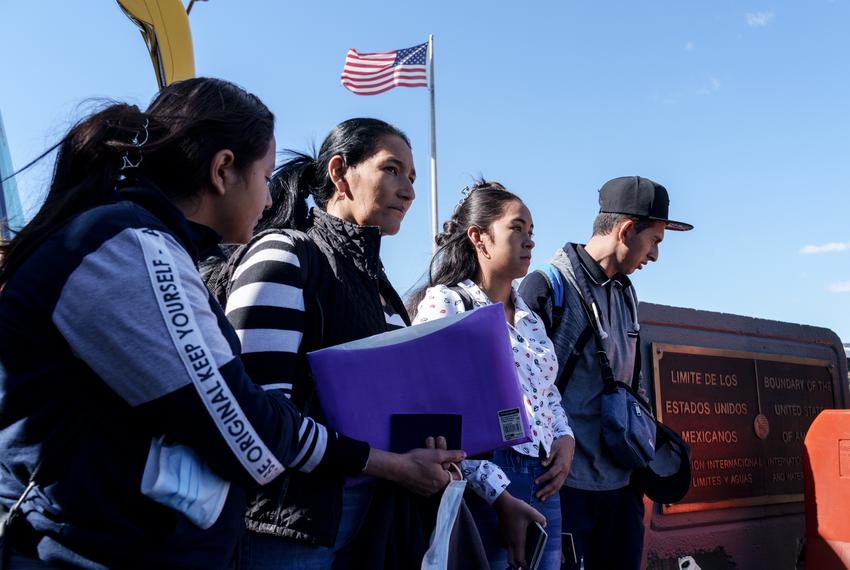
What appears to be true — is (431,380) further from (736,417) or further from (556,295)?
(736,417)

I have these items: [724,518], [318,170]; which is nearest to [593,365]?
[318,170]

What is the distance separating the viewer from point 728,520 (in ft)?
15.9

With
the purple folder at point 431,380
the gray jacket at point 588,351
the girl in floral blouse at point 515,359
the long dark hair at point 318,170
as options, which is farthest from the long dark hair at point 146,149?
the gray jacket at point 588,351

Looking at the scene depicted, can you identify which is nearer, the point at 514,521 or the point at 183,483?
the point at 183,483

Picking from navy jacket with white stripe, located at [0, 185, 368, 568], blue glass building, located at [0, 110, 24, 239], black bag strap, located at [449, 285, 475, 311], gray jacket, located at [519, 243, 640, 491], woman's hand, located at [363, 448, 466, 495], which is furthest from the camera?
gray jacket, located at [519, 243, 640, 491]

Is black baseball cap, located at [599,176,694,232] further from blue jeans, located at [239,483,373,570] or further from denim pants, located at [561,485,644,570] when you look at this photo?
blue jeans, located at [239,483,373,570]

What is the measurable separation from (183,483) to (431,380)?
2.48 feet

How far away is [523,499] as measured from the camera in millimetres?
2635

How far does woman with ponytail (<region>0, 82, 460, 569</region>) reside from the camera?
1.21 meters

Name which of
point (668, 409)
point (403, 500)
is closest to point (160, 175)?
point (403, 500)

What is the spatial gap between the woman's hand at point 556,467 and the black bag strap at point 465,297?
0.54 metres

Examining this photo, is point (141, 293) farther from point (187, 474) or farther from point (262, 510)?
point (262, 510)

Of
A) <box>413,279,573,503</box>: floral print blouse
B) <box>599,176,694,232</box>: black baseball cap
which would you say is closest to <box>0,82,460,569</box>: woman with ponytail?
<box>413,279,573,503</box>: floral print blouse

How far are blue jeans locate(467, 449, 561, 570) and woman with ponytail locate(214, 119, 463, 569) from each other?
607 millimetres
